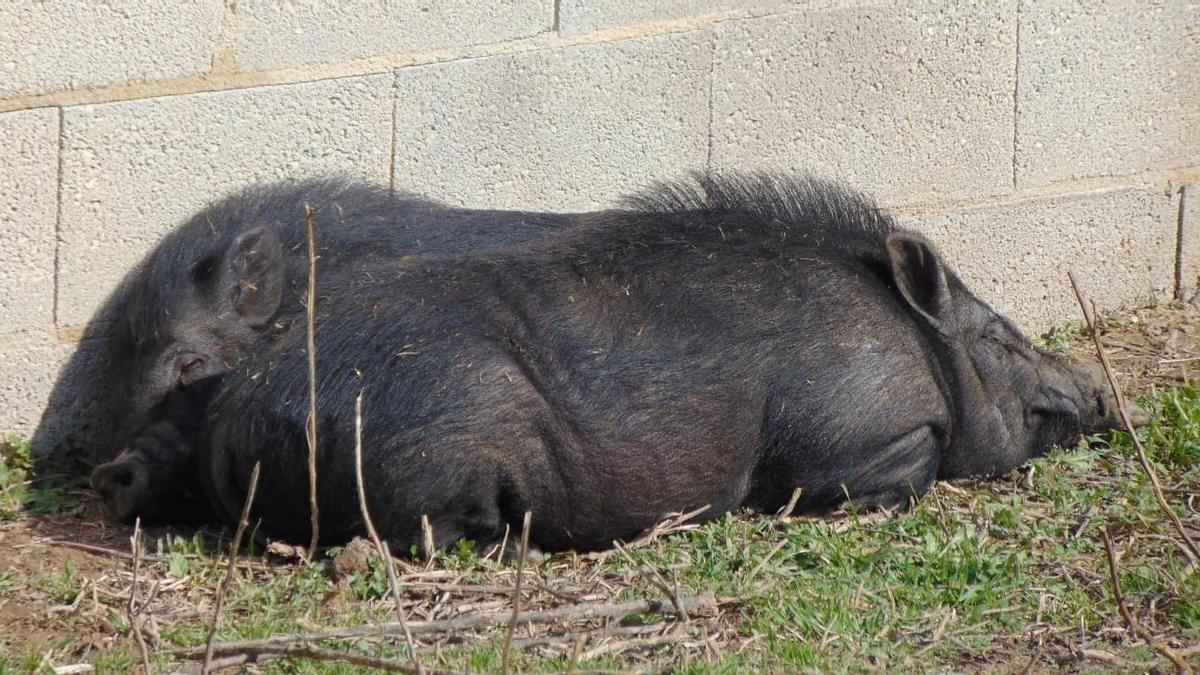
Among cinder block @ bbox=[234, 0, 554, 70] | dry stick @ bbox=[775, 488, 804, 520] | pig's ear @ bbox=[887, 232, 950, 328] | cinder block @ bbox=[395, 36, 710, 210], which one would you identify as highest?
cinder block @ bbox=[234, 0, 554, 70]

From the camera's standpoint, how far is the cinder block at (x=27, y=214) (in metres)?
5.57

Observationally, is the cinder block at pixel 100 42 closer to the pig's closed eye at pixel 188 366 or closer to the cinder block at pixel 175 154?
the cinder block at pixel 175 154

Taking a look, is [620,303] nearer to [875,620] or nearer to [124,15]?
[875,620]

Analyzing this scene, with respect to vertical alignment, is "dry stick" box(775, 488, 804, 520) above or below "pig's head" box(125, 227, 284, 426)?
below

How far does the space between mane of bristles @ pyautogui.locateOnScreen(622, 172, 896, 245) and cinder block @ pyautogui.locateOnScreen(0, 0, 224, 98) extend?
5.70ft

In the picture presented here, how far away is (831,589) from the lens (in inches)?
181

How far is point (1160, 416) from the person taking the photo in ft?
19.9

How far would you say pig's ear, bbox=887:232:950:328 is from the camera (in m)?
5.60

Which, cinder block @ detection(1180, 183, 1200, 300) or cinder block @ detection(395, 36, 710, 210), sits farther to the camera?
cinder block @ detection(1180, 183, 1200, 300)

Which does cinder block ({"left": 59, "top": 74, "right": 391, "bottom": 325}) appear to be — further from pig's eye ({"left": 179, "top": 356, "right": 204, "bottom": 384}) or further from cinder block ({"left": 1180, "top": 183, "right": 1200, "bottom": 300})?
cinder block ({"left": 1180, "top": 183, "right": 1200, "bottom": 300})

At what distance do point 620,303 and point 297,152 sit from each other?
1553 mm

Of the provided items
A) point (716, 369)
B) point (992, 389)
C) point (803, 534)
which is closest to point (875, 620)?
point (803, 534)

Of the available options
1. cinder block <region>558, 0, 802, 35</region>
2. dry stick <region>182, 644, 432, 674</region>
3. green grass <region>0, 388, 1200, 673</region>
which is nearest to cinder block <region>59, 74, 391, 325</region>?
cinder block <region>558, 0, 802, 35</region>

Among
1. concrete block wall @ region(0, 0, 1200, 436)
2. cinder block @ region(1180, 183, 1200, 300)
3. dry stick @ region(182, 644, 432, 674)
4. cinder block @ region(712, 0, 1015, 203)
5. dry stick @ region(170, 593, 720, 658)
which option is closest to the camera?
dry stick @ region(182, 644, 432, 674)
